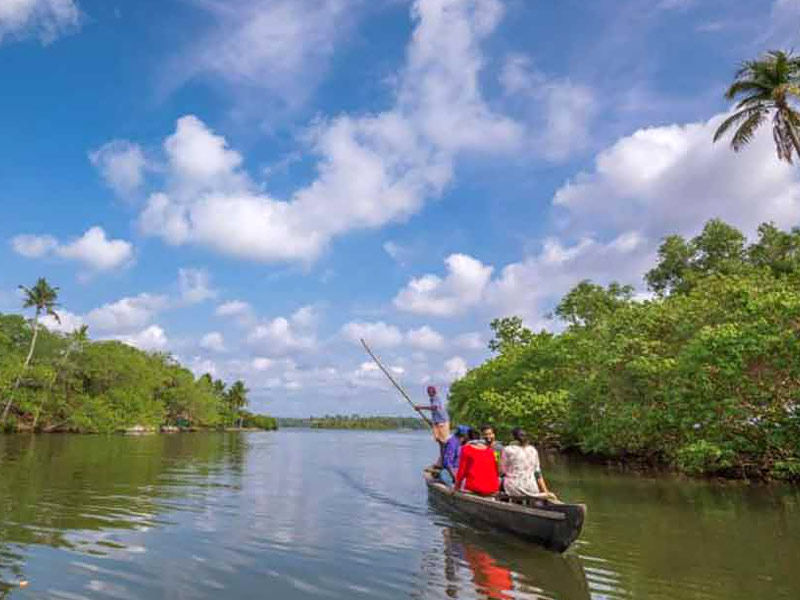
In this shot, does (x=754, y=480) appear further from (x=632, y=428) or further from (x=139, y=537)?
(x=139, y=537)

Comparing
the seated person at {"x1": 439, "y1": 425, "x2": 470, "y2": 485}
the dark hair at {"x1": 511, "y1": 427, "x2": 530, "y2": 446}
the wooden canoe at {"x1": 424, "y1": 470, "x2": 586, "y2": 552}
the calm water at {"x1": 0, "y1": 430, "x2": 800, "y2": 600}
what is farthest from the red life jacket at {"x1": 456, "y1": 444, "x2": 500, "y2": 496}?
the seated person at {"x1": 439, "y1": 425, "x2": 470, "y2": 485}

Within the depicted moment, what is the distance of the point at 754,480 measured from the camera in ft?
69.1

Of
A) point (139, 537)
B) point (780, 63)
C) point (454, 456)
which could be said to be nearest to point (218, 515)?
point (139, 537)

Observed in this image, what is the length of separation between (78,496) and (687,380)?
61.1 ft

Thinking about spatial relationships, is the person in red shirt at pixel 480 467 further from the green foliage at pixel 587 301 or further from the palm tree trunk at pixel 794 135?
the green foliage at pixel 587 301

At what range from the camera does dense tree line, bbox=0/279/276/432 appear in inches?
2064

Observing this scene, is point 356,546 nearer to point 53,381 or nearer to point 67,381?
point 53,381

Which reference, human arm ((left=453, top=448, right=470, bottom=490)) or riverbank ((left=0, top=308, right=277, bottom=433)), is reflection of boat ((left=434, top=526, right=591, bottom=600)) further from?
riverbank ((left=0, top=308, right=277, bottom=433))

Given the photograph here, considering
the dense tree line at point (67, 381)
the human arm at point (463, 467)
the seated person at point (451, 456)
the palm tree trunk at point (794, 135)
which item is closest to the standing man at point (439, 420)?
the seated person at point (451, 456)

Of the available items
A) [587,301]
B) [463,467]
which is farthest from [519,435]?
[587,301]

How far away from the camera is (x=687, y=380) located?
19828 millimetres

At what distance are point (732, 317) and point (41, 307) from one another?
187ft

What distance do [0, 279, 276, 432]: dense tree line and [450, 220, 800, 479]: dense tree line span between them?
38015 mm

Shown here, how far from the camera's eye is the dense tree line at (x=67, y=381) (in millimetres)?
52438
